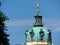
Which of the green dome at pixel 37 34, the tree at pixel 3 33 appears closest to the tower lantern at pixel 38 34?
the green dome at pixel 37 34

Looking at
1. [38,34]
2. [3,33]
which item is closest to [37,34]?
[38,34]

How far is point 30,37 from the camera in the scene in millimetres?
171375

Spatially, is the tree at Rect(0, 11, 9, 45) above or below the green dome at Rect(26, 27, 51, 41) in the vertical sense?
below

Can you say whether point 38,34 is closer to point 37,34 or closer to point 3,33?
point 37,34

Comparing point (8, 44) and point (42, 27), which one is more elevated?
point (42, 27)

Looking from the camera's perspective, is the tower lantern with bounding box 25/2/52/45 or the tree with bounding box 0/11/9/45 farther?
the tower lantern with bounding box 25/2/52/45

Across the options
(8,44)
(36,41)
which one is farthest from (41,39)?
(8,44)

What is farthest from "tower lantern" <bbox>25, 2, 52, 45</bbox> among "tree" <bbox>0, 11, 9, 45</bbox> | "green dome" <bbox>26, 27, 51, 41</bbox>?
"tree" <bbox>0, 11, 9, 45</bbox>

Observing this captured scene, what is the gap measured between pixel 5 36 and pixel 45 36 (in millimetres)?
107132

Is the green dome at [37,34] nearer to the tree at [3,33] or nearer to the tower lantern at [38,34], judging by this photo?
the tower lantern at [38,34]

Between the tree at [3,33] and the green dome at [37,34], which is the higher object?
the green dome at [37,34]

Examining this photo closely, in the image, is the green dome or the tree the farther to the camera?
the green dome

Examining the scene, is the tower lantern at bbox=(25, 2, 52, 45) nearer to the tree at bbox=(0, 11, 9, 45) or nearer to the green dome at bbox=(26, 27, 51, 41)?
the green dome at bbox=(26, 27, 51, 41)

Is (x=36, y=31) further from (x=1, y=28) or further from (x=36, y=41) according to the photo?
(x=1, y=28)
